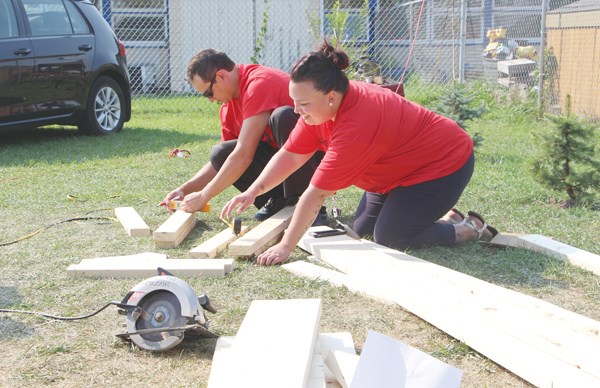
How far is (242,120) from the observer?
17.3 feet

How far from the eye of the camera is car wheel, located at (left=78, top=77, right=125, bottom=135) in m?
9.91

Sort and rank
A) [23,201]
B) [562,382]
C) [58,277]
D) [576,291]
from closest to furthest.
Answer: [562,382] < [576,291] < [58,277] < [23,201]

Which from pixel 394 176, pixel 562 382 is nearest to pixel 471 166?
pixel 394 176

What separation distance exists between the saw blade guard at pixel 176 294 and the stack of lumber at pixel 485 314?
3.32 feet

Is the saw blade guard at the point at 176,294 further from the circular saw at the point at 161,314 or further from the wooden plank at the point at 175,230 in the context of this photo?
the wooden plank at the point at 175,230

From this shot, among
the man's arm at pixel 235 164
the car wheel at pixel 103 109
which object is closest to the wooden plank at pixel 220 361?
the man's arm at pixel 235 164

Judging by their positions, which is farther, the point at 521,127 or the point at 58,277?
the point at 521,127

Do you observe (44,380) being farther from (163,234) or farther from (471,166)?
(471,166)

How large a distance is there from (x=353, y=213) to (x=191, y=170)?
240 centimetres

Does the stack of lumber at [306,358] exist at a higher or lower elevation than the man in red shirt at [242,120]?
lower

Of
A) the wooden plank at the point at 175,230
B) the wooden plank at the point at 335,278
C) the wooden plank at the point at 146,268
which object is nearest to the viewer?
the wooden plank at the point at 335,278

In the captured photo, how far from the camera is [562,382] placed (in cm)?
259

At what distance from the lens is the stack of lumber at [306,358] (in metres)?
2.43

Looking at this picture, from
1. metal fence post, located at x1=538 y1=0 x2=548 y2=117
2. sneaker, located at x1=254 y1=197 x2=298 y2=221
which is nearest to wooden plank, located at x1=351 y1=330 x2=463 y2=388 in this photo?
sneaker, located at x1=254 y1=197 x2=298 y2=221
